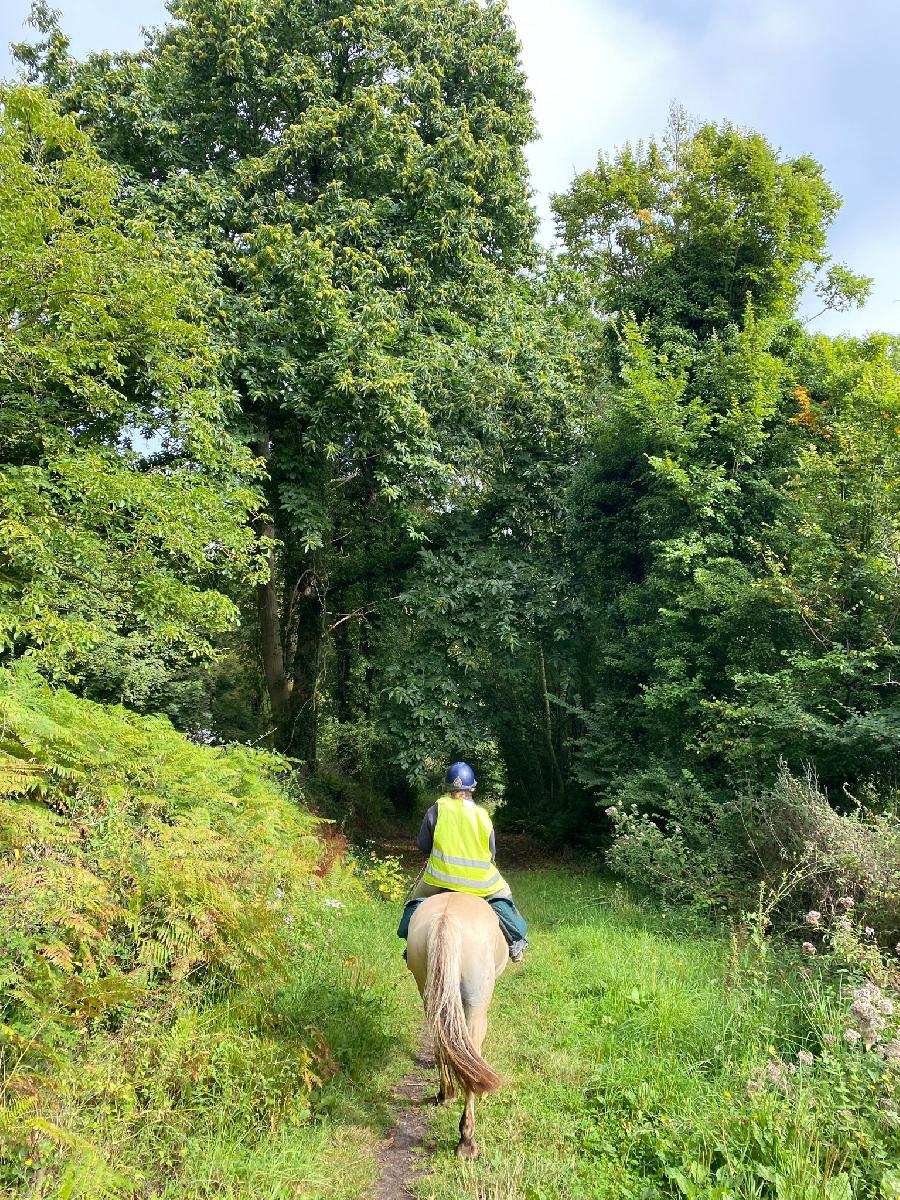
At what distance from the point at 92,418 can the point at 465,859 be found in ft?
28.5

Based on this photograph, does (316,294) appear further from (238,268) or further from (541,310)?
(541,310)

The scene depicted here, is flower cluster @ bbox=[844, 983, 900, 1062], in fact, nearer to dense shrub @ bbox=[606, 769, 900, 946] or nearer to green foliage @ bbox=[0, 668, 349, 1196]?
dense shrub @ bbox=[606, 769, 900, 946]

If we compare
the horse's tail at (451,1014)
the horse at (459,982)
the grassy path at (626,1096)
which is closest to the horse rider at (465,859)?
the horse at (459,982)

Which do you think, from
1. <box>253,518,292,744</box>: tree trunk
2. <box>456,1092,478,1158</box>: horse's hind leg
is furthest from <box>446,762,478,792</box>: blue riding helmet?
<box>253,518,292,744</box>: tree trunk

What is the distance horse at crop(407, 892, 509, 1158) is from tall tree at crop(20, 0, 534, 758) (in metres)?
7.94

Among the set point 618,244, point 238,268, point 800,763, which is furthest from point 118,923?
point 618,244

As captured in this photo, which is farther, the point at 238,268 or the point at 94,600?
the point at 238,268

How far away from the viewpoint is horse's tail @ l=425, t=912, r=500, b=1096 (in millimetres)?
4398

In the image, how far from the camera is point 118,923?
482 cm

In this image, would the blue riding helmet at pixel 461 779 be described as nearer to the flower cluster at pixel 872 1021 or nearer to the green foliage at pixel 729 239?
the flower cluster at pixel 872 1021

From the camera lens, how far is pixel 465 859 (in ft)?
17.8

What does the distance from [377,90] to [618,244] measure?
879 centimetres

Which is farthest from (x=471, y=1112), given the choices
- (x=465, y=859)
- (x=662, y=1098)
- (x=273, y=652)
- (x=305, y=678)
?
(x=305, y=678)

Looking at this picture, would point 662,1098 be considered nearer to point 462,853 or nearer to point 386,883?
point 462,853
